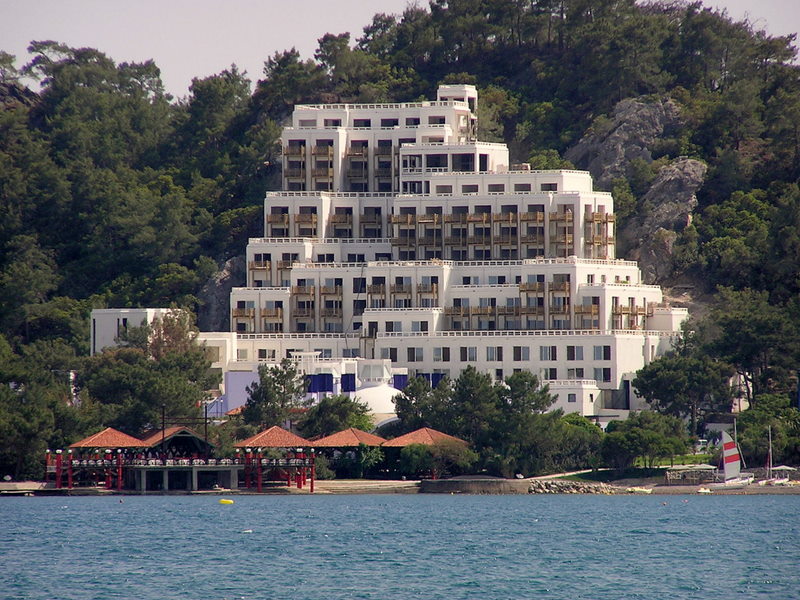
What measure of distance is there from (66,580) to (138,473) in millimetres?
50006

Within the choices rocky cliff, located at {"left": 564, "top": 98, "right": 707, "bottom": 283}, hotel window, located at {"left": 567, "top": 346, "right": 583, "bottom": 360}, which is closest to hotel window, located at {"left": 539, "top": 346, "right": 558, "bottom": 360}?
hotel window, located at {"left": 567, "top": 346, "right": 583, "bottom": 360}

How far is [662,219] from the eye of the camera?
167375 mm

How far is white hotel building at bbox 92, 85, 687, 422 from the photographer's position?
14900 cm

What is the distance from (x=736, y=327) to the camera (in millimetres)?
140375

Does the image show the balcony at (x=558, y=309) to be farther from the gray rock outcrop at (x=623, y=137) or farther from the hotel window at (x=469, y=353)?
the gray rock outcrop at (x=623, y=137)

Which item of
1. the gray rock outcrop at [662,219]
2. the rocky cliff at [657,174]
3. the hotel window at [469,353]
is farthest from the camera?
the rocky cliff at [657,174]

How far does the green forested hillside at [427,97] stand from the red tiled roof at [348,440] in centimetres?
3171

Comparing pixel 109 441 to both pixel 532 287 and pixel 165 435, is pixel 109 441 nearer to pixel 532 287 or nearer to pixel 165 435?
pixel 165 435

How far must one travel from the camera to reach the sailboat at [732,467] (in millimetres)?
124562

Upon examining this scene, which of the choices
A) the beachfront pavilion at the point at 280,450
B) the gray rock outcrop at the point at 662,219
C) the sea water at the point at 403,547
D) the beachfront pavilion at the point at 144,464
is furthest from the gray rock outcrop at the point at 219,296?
the sea water at the point at 403,547

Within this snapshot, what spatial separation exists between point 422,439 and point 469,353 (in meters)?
20.9

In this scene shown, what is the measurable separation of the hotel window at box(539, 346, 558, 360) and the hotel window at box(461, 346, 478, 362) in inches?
194

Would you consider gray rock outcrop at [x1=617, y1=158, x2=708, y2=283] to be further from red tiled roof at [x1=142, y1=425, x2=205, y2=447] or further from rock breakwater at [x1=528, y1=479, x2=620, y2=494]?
red tiled roof at [x1=142, y1=425, x2=205, y2=447]

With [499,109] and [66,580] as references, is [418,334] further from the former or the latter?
[66,580]
